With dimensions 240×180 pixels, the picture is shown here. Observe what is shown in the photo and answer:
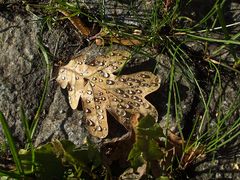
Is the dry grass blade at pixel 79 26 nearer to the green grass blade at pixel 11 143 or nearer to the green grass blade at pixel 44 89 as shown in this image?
the green grass blade at pixel 44 89

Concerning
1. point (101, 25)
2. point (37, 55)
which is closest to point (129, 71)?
point (101, 25)

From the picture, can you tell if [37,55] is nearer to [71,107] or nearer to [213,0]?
[71,107]

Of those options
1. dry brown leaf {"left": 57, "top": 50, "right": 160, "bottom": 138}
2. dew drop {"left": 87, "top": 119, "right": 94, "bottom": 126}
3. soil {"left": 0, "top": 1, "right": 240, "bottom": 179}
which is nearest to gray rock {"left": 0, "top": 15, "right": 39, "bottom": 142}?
soil {"left": 0, "top": 1, "right": 240, "bottom": 179}

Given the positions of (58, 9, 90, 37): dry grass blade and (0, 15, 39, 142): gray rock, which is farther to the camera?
(58, 9, 90, 37): dry grass blade

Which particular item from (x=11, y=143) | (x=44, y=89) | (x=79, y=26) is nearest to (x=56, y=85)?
(x=44, y=89)

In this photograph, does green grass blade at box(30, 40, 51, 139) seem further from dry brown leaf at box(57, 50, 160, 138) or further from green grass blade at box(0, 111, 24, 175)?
green grass blade at box(0, 111, 24, 175)

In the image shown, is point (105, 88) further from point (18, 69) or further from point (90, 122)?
point (18, 69)

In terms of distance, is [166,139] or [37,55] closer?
[166,139]
